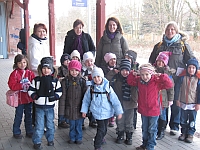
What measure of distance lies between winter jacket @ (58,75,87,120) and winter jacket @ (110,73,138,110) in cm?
52

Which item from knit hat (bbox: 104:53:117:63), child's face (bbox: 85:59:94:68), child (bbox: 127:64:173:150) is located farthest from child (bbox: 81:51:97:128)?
child (bbox: 127:64:173:150)

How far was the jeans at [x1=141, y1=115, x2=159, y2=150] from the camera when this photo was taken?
132 inches

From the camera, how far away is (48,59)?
342 cm

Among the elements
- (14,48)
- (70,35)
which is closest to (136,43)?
(14,48)

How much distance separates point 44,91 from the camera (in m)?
3.37

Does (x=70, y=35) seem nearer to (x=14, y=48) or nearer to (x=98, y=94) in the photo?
(x=98, y=94)

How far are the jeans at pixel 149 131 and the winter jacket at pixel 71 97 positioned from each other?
36.8 inches

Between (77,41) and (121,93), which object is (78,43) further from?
(121,93)

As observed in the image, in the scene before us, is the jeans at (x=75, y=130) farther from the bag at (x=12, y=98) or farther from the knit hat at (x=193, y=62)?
the knit hat at (x=193, y=62)

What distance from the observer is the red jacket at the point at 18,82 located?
359 cm

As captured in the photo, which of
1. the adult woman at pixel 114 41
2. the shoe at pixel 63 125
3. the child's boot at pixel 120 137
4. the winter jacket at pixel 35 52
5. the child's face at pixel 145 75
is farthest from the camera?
the shoe at pixel 63 125

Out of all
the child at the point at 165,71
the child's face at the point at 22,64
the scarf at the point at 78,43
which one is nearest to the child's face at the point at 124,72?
the child at the point at 165,71

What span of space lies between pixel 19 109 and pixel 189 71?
8.37ft

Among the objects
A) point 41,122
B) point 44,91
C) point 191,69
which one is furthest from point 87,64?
point 191,69
